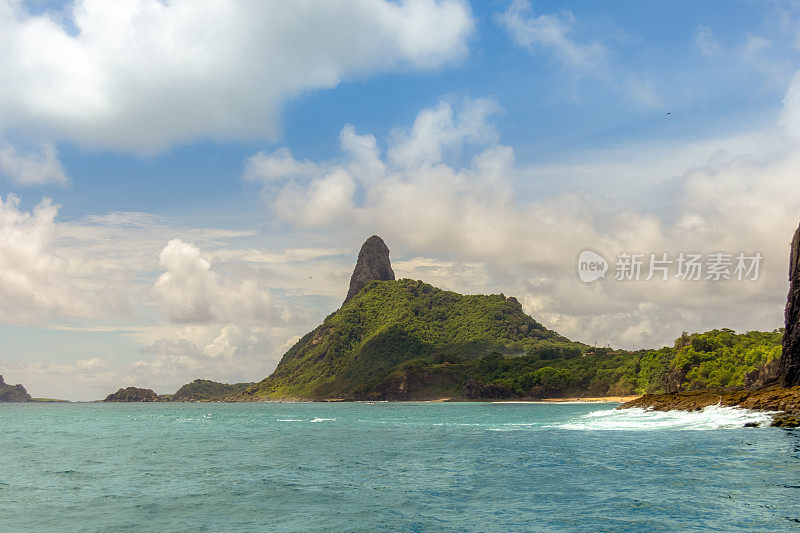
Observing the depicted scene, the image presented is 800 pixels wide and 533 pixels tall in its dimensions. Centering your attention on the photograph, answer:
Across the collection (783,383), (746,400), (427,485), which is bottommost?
(427,485)

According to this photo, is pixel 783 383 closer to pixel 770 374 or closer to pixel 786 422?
pixel 770 374

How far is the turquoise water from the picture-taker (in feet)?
86.1

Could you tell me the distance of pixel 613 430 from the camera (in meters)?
66.9

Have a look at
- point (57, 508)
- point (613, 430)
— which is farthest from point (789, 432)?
point (57, 508)

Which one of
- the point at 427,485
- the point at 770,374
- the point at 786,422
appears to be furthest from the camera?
the point at 770,374

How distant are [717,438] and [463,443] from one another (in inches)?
960

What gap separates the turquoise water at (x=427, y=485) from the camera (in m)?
26.2

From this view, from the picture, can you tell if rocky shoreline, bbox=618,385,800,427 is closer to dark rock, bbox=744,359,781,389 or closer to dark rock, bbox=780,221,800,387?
dark rock, bbox=780,221,800,387

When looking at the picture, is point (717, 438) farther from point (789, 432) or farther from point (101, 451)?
point (101, 451)

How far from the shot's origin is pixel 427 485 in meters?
35.4

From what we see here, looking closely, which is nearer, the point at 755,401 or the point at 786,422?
the point at 786,422

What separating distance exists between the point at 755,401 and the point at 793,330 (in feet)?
49.5

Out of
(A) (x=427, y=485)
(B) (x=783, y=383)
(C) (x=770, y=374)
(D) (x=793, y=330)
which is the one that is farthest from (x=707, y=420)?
(A) (x=427, y=485)

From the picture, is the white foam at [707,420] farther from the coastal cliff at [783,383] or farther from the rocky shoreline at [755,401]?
the coastal cliff at [783,383]
